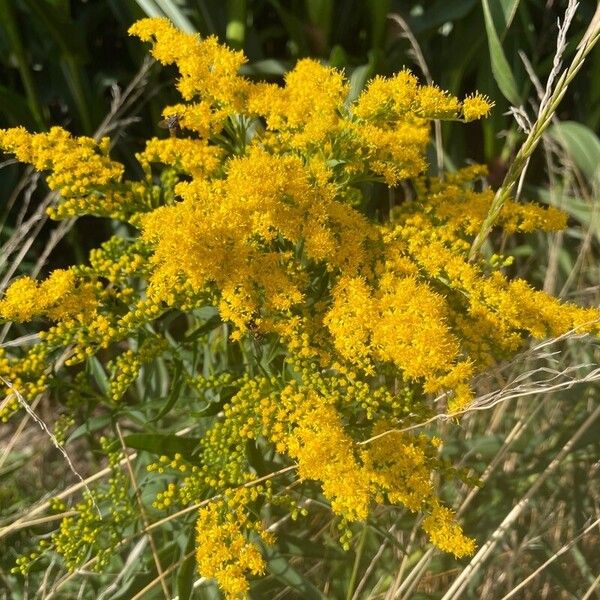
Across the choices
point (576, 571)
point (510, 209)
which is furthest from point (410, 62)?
point (576, 571)

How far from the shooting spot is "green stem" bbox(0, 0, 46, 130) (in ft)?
5.70

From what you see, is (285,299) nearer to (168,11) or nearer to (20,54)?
(168,11)

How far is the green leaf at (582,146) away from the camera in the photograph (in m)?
1.79

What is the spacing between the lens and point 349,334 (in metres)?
0.99

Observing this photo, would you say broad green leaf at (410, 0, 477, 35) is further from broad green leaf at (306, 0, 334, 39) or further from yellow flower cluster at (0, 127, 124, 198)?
yellow flower cluster at (0, 127, 124, 198)

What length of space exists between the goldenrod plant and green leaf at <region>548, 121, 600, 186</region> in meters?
0.73

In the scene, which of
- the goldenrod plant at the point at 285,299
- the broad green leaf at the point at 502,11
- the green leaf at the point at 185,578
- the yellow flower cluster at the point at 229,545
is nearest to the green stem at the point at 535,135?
the goldenrod plant at the point at 285,299

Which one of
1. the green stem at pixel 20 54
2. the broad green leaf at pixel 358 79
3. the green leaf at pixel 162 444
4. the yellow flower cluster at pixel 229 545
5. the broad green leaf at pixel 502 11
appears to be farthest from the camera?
the green stem at pixel 20 54

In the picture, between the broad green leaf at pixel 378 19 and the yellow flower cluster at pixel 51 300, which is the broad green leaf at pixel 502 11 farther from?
the yellow flower cluster at pixel 51 300

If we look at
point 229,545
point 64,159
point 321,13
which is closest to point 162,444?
point 229,545

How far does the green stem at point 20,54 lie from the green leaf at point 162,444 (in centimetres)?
114

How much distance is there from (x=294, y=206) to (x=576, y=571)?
4.33ft

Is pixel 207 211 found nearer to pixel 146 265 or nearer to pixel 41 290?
pixel 146 265

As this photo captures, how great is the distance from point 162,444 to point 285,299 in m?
0.34
